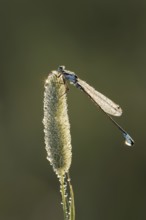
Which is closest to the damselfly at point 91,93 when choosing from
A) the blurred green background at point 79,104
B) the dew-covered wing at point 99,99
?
the dew-covered wing at point 99,99

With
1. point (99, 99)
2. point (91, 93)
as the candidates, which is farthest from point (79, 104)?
point (91, 93)

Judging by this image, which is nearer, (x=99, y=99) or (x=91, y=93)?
(x=91, y=93)

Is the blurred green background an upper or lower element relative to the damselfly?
upper

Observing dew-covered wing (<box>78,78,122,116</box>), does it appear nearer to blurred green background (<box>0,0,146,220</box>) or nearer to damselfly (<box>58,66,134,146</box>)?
damselfly (<box>58,66,134,146</box>)

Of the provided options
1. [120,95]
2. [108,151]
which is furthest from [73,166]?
[120,95]

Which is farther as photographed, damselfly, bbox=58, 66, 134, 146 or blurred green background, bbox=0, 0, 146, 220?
blurred green background, bbox=0, 0, 146, 220

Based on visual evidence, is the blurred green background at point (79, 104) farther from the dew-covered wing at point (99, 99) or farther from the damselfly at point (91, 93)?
the damselfly at point (91, 93)

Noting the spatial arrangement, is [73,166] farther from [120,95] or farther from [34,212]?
[120,95]

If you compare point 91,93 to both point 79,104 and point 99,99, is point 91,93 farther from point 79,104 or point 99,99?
point 79,104

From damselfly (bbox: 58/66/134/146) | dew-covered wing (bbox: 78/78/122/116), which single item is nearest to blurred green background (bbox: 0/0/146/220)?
dew-covered wing (bbox: 78/78/122/116)
